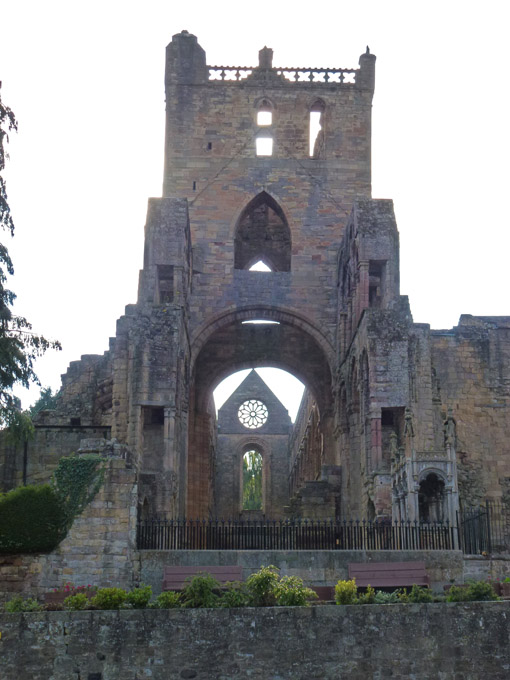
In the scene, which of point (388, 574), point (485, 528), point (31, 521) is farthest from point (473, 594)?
point (485, 528)

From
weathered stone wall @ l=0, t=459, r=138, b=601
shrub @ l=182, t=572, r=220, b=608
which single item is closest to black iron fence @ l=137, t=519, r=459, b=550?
weathered stone wall @ l=0, t=459, r=138, b=601

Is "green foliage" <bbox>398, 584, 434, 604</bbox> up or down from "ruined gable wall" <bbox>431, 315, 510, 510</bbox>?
down

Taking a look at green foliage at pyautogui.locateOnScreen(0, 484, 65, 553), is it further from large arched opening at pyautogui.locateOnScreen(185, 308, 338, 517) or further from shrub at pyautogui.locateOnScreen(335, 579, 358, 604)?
large arched opening at pyautogui.locateOnScreen(185, 308, 338, 517)

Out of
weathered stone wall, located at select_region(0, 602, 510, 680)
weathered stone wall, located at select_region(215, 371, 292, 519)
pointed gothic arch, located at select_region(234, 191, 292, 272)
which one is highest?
pointed gothic arch, located at select_region(234, 191, 292, 272)

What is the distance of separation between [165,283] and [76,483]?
39.0 ft

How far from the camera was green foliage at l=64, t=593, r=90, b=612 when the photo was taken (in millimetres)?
14250

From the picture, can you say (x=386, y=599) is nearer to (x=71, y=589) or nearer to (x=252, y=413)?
(x=71, y=589)

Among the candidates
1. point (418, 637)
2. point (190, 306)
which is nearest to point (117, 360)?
point (190, 306)

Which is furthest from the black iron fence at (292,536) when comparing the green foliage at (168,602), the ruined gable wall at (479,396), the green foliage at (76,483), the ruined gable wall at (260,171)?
the ruined gable wall at (260,171)

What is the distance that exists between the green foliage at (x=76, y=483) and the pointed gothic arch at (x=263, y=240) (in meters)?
18.4

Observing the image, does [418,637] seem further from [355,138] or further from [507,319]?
[355,138]

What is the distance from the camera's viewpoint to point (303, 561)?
1709 centimetres

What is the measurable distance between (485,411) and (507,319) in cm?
315

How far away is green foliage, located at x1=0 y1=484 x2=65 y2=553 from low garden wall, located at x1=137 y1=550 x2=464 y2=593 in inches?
64.2
